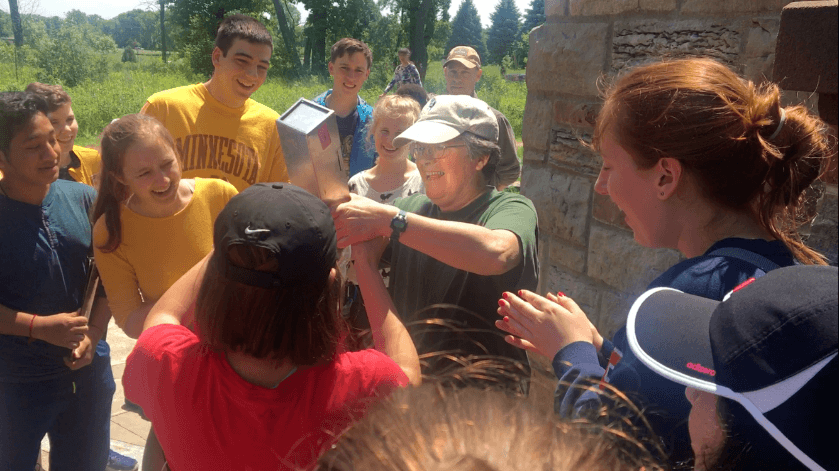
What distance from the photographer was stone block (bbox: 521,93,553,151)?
10.0 feet

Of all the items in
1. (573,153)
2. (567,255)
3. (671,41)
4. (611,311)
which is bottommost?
(611,311)

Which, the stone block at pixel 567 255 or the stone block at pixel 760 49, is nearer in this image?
the stone block at pixel 760 49

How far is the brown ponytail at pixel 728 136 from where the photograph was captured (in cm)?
119

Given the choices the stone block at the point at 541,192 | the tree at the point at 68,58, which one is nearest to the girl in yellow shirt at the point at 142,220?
the stone block at the point at 541,192

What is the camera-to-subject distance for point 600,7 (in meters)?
2.69

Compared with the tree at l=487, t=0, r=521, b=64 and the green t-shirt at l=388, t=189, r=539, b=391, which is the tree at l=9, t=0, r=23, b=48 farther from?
the tree at l=487, t=0, r=521, b=64

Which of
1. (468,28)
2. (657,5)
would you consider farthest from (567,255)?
(468,28)

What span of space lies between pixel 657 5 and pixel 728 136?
1.52 metres

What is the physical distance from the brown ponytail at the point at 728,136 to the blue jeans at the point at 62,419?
7.72 feet

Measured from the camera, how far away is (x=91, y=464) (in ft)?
8.30

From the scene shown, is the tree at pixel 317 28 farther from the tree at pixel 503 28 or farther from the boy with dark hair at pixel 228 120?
the boy with dark hair at pixel 228 120

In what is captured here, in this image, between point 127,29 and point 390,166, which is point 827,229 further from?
point 127,29

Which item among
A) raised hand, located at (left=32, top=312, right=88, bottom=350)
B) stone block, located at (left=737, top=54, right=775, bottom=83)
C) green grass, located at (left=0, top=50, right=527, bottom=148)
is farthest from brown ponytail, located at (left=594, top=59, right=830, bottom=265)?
green grass, located at (left=0, top=50, right=527, bottom=148)

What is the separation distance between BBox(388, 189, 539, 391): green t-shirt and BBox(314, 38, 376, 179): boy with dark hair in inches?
80.0
